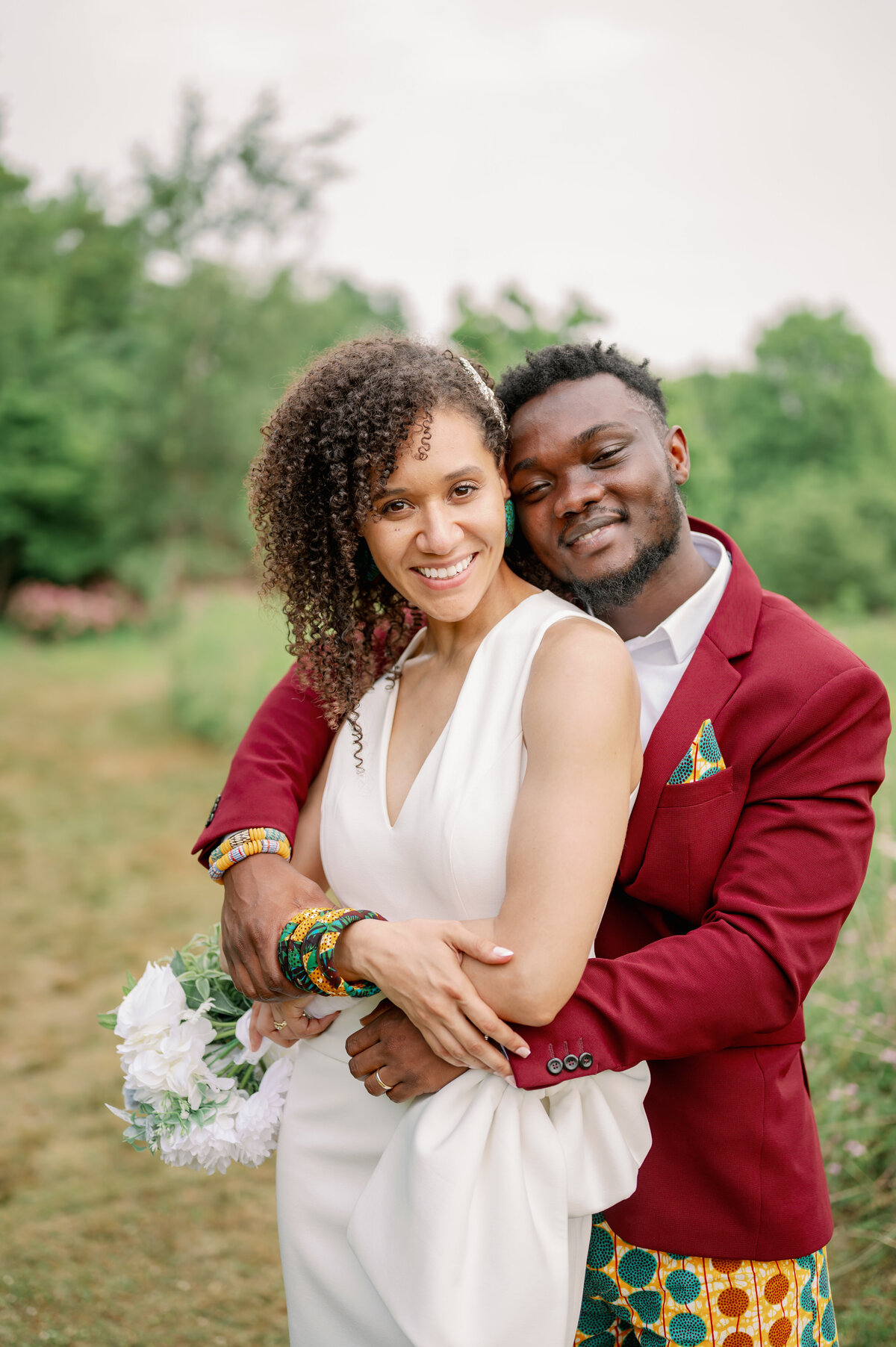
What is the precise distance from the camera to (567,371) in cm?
230

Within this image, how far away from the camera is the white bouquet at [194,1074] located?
2127 mm

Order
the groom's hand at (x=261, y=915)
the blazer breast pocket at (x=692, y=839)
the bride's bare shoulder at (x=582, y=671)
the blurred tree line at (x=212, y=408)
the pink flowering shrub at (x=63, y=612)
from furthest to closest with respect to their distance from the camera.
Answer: the pink flowering shrub at (x=63, y=612)
the blurred tree line at (x=212, y=408)
the groom's hand at (x=261, y=915)
the blazer breast pocket at (x=692, y=839)
the bride's bare shoulder at (x=582, y=671)

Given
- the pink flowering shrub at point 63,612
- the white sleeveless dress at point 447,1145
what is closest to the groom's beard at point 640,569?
the white sleeveless dress at point 447,1145

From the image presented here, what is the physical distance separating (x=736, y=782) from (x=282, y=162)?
55.6 feet

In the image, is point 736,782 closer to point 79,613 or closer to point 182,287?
point 182,287

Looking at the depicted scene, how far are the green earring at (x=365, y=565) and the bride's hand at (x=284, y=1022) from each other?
3.00 feet

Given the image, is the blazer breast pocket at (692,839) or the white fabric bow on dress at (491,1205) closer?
the white fabric bow on dress at (491,1205)

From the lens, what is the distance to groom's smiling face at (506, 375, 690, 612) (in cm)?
222

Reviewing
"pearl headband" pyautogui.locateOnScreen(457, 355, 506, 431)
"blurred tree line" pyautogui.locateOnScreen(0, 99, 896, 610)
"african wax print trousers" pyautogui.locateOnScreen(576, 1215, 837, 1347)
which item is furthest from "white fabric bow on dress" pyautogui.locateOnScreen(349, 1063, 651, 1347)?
"blurred tree line" pyautogui.locateOnScreen(0, 99, 896, 610)

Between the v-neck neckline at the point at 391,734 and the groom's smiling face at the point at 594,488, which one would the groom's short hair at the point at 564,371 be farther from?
the v-neck neckline at the point at 391,734

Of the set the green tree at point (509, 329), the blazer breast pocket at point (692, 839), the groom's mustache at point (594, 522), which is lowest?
the blazer breast pocket at point (692, 839)

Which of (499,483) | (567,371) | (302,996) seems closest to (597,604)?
(499,483)

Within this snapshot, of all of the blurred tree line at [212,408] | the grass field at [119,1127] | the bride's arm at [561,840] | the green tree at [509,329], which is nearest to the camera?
the bride's arm at [561,840]

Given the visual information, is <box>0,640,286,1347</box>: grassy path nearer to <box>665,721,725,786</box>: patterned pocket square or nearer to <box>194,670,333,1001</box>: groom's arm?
<box>194,670,333,1001</box>: groom's arm
